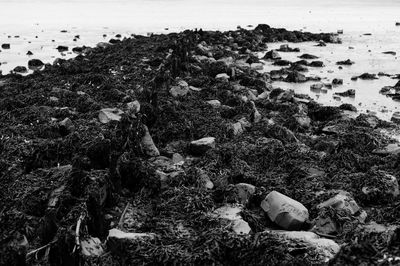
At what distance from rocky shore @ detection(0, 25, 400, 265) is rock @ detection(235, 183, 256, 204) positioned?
0.01 m

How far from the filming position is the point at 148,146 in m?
6.04

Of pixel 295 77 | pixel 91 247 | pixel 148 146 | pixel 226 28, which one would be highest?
pixel 226 28

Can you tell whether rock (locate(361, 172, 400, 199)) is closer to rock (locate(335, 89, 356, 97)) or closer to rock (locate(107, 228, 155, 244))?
rock (locate(107, 228, 155, 244))

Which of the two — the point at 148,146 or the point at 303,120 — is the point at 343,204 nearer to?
the point at 148,146

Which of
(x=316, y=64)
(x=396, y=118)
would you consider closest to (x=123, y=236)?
(x=396, y=118)

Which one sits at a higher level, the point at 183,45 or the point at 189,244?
the point at 183,45

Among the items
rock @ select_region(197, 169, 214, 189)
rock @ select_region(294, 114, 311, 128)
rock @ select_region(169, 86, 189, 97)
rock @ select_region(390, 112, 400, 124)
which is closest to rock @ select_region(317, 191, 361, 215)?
rock @ select_region(197, 169, 214, 189)

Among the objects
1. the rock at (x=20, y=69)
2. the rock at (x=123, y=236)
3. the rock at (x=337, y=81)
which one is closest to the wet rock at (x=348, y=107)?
the rock at (x=337, y=81)

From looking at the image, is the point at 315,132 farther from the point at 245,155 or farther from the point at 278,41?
the point at 278,41

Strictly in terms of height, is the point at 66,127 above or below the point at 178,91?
below

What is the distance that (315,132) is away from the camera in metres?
7.43

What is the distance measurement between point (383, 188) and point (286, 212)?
4.18 ft

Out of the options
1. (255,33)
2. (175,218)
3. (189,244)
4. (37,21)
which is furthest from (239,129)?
(37,21)

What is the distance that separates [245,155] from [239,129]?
101 cm
